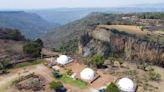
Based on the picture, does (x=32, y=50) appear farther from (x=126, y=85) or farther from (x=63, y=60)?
(x=126, y=85)

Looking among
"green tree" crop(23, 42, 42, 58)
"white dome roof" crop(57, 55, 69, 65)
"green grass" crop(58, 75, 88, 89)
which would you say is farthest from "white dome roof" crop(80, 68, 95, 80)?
"green tree" crop(23, 42, 42, 58)

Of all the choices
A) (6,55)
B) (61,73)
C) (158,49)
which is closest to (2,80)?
(61,73)

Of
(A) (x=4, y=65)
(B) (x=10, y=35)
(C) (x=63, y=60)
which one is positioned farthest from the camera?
(B) (x=10, y=35)

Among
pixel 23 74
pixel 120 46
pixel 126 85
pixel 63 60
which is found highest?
pixel 63 60

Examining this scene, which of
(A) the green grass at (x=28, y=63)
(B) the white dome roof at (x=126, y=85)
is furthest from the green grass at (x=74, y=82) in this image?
(A) the green grass at (x=28, y=63)

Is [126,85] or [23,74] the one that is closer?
[126,85]

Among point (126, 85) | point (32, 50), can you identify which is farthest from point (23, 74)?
point (126, 85)

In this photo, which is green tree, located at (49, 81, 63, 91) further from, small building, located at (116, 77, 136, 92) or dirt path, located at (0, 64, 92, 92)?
small building, located at (116, 77, 136, 92)

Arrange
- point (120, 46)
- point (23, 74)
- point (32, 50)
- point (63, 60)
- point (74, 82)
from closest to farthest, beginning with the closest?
point (74, 82) → point (23, 74) → point (63, 60) → point (32, 50) → point (120, 46)
